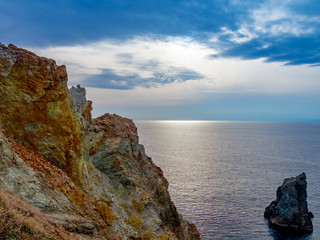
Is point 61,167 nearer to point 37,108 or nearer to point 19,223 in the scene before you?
point 37,108

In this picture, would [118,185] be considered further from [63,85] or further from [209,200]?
[209,200]

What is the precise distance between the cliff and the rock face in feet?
141

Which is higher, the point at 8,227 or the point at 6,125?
the point at 6,125

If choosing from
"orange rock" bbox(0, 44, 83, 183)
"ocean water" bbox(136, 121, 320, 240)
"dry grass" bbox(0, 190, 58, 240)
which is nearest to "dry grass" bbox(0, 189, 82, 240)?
"dry grass" bbox(0, 190, 58, 240)

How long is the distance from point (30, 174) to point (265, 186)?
3484 inches

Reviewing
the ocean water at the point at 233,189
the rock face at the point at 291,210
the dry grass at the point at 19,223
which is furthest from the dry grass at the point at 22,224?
the rock face at the point at 291,210

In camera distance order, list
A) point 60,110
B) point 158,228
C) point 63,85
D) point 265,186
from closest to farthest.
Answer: point 60,110 → point 63,85 → point 158,228 → point 265,186

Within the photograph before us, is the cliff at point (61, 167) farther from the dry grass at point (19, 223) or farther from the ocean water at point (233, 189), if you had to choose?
the ocean water at point (233, 189)

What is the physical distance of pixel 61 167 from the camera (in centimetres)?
2067

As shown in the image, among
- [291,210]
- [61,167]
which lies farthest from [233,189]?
[61,167]

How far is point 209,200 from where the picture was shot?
77062 mm

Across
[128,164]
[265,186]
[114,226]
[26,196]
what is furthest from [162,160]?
[26,196]

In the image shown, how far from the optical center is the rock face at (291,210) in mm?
62278

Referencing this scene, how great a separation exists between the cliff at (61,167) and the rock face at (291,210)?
141 feet
